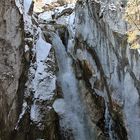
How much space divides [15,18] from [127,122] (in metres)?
6.59

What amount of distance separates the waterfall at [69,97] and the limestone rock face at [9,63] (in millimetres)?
4849

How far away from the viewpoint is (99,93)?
19.0 metres

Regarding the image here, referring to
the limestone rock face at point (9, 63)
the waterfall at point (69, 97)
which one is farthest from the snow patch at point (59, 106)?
the limestone rock face at point (9, 63)

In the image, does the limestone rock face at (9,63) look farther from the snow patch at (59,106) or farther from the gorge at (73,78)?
the snow patch at (59,106)

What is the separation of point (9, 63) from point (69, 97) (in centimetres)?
665

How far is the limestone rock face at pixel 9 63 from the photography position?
13.5 m

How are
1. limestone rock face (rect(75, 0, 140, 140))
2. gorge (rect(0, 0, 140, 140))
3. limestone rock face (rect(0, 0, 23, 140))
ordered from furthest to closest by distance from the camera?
1. limestone rock face (rect(75, 0, 140, 140))
2. gorge (rect(0, 0, 140, 140))
3. limestone rock face (rect(0, 0, 23, 140))

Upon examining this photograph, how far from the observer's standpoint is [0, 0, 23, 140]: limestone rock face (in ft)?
44.4

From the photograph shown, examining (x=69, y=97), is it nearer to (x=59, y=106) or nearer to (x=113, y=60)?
(x=59, y=106)

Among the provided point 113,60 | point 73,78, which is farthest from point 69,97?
point 113,60

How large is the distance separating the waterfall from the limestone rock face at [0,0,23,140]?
191 inches

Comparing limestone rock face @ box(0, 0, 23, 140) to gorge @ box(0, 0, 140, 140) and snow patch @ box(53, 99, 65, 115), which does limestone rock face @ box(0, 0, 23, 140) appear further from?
snow patch @ box(53, 99, 65, 115)

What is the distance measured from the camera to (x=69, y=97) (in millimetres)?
19859

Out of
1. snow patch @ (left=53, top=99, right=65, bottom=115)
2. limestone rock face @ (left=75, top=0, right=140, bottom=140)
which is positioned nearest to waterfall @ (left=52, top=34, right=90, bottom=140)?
snow patch @ (left=53, top=99, right=65, bottom=115)
